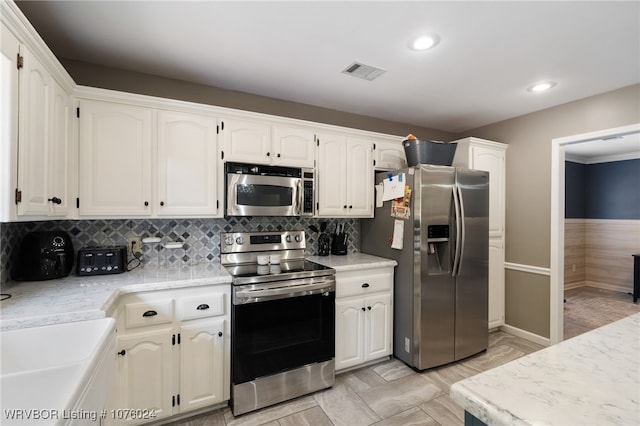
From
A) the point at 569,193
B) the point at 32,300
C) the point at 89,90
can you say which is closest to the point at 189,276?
the point at 32,300

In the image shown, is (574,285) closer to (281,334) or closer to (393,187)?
(393,187)

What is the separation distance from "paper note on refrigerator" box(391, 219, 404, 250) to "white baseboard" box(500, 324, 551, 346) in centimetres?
189

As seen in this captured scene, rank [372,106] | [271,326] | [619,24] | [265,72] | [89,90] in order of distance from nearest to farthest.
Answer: [619,24], [89,90], [271,326], [265,72], [372,106]

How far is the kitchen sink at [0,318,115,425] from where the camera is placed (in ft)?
2.61

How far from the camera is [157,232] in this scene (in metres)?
2.33

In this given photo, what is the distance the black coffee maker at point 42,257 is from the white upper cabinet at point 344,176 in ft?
6.12

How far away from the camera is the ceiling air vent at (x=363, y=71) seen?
86.0 inches

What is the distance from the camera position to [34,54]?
1.36 metres

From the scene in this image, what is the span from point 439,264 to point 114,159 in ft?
Result: 8.74

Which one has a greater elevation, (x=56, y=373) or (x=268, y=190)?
(x=268, y=190)

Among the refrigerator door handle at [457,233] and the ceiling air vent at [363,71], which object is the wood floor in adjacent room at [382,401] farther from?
the ceiling air vent at [363,71]

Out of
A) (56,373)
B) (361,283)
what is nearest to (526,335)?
(361,283)

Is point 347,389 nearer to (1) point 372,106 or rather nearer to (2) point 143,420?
(2) point 143,420

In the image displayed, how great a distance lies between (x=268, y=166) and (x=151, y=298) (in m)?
1.26
